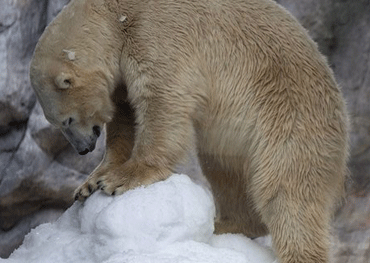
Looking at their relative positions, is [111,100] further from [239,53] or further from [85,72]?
[239,53]

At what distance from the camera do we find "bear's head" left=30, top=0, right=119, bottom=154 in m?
3.31

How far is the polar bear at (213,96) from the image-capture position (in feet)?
10.8

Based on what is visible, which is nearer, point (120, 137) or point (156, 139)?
point (156, 139)

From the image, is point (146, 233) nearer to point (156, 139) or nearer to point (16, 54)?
point (156, 139)

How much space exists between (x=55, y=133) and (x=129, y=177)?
1451 millimetres

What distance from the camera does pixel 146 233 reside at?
3.00 meters

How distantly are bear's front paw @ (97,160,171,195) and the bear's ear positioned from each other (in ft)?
1.39

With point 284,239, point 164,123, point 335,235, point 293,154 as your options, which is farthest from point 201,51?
point 335,235

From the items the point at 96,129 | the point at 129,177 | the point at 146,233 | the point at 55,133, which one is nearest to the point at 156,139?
the point at 129,177

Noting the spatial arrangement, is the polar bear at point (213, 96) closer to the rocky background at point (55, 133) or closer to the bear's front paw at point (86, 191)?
the bear's front paw at point (86, 191)

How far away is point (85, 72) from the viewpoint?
11.0 ft

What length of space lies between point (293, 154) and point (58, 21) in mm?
1181

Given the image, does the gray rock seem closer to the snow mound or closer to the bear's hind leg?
the snow mound

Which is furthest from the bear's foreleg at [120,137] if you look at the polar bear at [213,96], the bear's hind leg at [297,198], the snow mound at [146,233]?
the bear's hind leg at [297,198]
